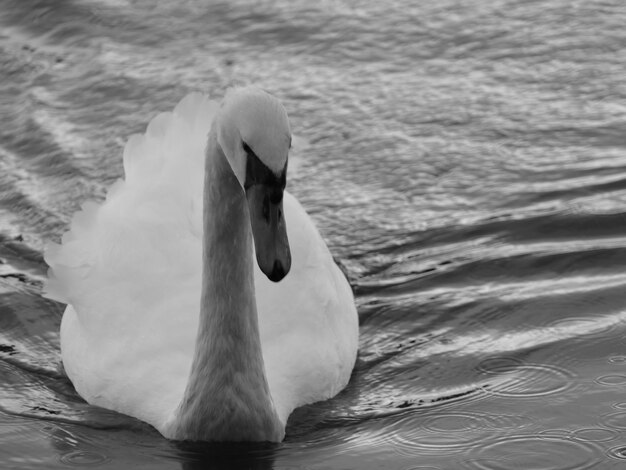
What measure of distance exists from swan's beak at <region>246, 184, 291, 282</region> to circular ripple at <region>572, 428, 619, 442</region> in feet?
6.28

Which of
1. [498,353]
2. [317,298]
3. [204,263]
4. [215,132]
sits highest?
[215,132]

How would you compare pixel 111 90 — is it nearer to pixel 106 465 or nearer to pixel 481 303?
pixel 481 303

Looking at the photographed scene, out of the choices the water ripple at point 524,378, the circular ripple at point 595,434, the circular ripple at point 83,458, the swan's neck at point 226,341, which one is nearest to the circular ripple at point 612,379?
the water ripple at point 524,378

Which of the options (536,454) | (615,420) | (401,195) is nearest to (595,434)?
(615,420)

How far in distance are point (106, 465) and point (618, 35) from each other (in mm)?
7093

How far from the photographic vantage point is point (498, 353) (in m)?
7.58

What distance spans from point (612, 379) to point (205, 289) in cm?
227

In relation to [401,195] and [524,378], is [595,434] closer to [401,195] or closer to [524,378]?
[524,378]

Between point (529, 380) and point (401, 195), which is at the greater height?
point (401, 195)

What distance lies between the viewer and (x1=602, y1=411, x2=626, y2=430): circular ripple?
6738mm

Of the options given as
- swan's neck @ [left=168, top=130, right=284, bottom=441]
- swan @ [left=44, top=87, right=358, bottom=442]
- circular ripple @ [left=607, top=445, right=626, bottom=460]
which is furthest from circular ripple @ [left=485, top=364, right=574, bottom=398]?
swan's neck @ [left=168, top=130, right=284, bottom=441]

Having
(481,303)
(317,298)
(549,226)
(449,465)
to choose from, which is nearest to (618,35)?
(549,226)

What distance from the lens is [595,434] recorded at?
21.8ft

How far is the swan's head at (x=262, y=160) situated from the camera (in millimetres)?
5406
